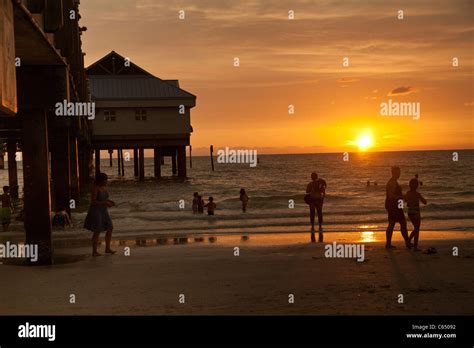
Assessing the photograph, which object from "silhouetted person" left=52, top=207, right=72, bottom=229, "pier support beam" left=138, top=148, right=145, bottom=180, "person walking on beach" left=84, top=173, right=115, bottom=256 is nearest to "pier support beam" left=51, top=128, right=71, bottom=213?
"silhouetted person" left=52, top=207, right=72, bottom=229

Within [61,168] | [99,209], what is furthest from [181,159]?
[99,209]

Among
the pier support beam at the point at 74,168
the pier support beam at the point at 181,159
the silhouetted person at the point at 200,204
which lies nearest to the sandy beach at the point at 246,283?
the silhouetted person at the point at 200,204

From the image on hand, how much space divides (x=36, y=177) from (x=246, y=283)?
158 inches

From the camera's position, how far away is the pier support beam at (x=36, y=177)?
35.9 feet

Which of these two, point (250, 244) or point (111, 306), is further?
point (250, 244)

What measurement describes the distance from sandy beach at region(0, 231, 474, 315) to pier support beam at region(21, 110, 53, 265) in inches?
25.2

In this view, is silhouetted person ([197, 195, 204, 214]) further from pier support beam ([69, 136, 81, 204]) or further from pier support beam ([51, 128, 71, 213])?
pier support beam ([51, 128, 71, 213])

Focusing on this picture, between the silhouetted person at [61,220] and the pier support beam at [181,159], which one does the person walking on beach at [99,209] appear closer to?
the silhouetted person at [61,220]

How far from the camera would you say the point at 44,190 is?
11219 mm

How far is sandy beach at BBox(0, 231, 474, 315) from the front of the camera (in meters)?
8.06
